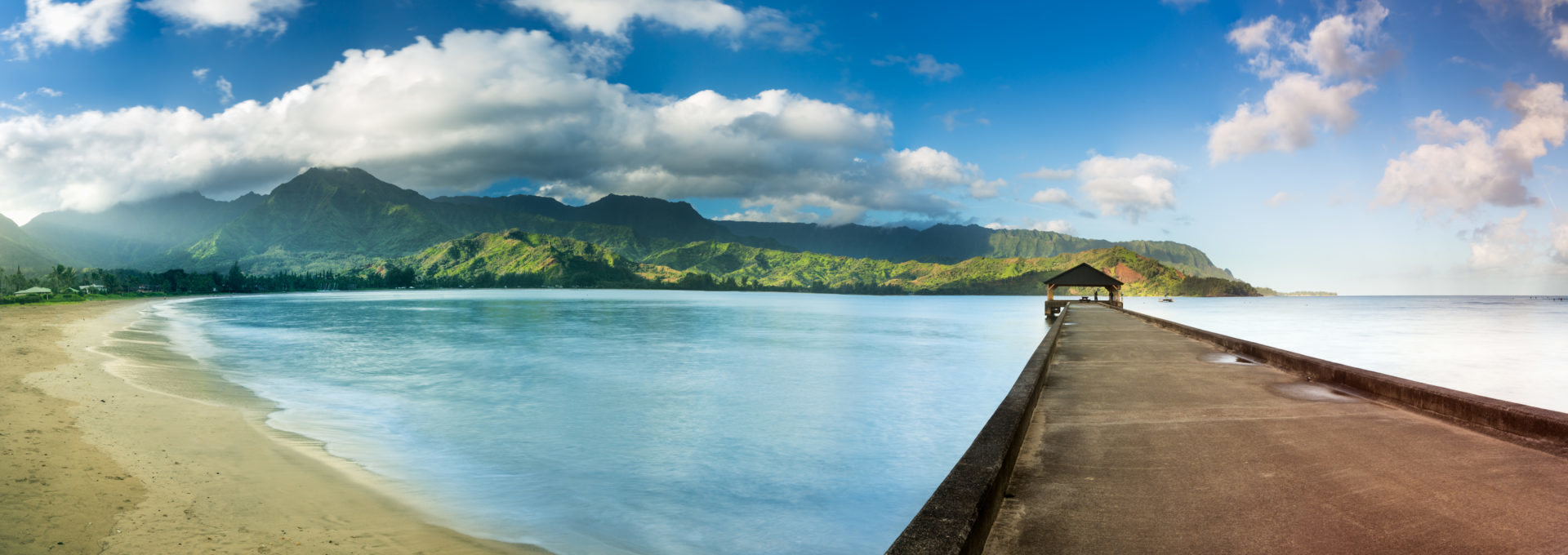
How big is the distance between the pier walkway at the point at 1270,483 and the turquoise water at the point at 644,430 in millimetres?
2523

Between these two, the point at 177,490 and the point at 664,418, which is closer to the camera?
the point at 177,490

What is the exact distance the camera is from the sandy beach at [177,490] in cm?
552

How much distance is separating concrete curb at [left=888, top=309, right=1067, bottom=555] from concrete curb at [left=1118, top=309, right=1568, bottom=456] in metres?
3.94

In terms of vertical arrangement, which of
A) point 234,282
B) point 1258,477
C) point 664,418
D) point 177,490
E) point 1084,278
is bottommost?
point 234,282

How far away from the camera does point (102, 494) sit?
640cm

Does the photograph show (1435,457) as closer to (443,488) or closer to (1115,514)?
(1115,514)

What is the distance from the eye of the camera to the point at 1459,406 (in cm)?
616

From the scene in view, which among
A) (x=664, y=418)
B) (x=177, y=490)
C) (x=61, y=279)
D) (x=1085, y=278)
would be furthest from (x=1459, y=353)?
(x=61, y=279)

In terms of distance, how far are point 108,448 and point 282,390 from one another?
7160 millimetres

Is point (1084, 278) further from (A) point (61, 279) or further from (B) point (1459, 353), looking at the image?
(A) point (61, 279)

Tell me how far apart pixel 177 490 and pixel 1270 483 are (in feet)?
31.6

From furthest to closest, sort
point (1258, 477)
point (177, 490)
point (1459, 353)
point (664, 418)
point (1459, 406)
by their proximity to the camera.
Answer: point (1459, 353), point (664, 418), point (177, 490), point (1459, 406), point (1258, 477)

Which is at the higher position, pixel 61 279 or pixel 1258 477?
pixel 1258 477

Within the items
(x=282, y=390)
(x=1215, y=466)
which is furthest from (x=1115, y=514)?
(x=282, y=390)
